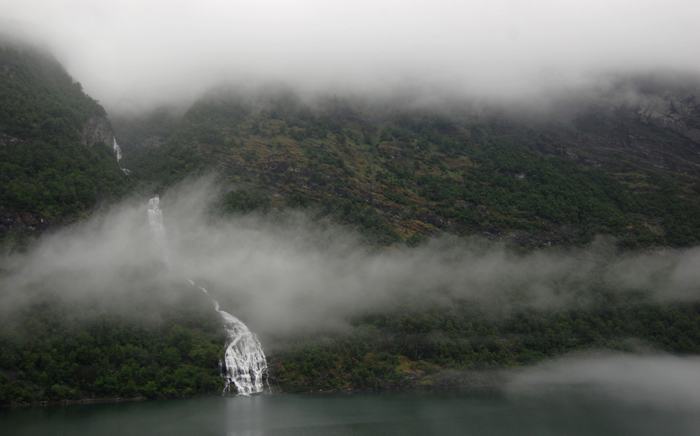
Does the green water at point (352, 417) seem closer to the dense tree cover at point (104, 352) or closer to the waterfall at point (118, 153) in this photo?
the dense tree cover at point (104, 352)

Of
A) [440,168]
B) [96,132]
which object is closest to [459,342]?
[440,168]

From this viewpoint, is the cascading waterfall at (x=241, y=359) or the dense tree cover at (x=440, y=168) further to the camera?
the dense tree cover at (x=440, y=168)

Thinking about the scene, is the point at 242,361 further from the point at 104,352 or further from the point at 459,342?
the point at 459,342

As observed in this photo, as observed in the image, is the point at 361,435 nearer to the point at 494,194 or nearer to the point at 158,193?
the point at 158,193

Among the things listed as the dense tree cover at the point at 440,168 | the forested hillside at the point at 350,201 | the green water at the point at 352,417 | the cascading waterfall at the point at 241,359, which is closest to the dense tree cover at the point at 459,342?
the forested hillside at the point at 350,201

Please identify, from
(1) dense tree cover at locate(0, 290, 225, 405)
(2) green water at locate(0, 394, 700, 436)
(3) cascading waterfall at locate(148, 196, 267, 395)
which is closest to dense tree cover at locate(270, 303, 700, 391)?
(3) cascading waterfall at locate(148, 196, 267, 395)

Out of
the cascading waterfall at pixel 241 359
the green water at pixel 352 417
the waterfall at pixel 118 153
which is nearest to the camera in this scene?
the green water at pixel 352 417

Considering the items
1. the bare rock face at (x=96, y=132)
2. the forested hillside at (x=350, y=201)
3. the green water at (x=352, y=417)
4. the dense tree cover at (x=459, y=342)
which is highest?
the bare rock face at (x=96, y=132)
